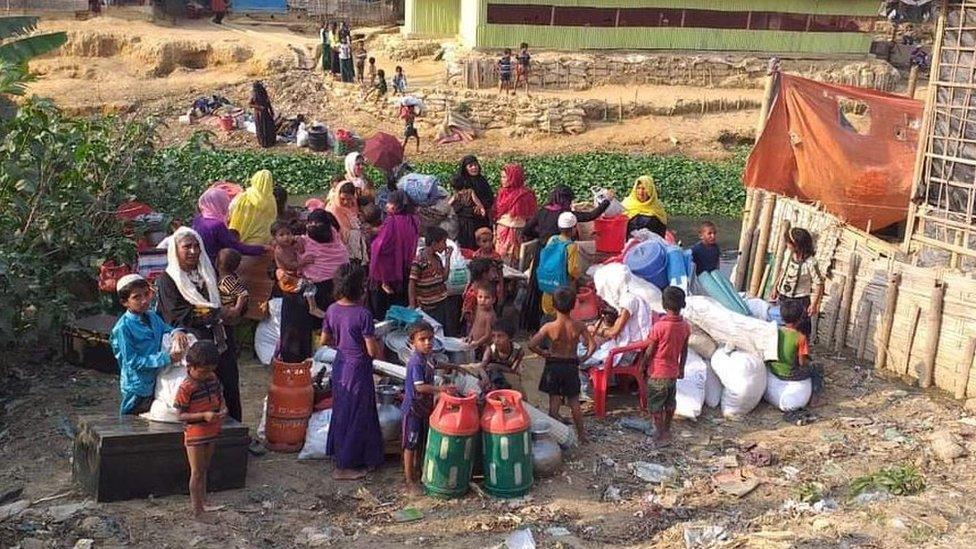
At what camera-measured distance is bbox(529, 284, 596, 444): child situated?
665cm

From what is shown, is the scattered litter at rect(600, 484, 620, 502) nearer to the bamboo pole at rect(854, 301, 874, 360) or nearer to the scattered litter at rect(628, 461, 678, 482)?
the scattered litter at rect(628, 461, 678, 482)

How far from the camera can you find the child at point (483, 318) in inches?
275


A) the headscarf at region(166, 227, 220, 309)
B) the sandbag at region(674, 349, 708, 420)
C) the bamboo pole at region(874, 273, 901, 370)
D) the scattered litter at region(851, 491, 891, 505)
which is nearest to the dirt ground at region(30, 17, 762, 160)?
the bamboo pole at region(874, 273, 901, 370)

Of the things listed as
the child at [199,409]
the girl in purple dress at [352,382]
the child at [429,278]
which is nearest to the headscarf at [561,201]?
the child at [429,278]

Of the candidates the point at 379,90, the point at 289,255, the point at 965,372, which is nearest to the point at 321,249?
the point at 289,255

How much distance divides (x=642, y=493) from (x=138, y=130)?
218 inches

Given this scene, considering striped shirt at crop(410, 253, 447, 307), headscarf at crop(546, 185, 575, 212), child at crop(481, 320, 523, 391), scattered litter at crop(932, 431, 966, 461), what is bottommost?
scattered litter at crop(932, 431, 966, 461)

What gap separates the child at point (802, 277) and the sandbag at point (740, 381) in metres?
0.73

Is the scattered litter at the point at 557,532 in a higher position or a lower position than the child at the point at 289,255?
lower

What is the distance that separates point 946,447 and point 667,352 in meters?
2.03

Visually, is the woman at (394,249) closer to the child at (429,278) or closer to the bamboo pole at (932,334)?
the child at (429,278)

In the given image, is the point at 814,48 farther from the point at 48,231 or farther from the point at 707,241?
the point at 48,231

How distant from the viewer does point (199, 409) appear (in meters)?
5.48

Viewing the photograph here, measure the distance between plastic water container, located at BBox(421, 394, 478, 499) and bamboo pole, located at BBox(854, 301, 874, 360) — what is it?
13.3ft
